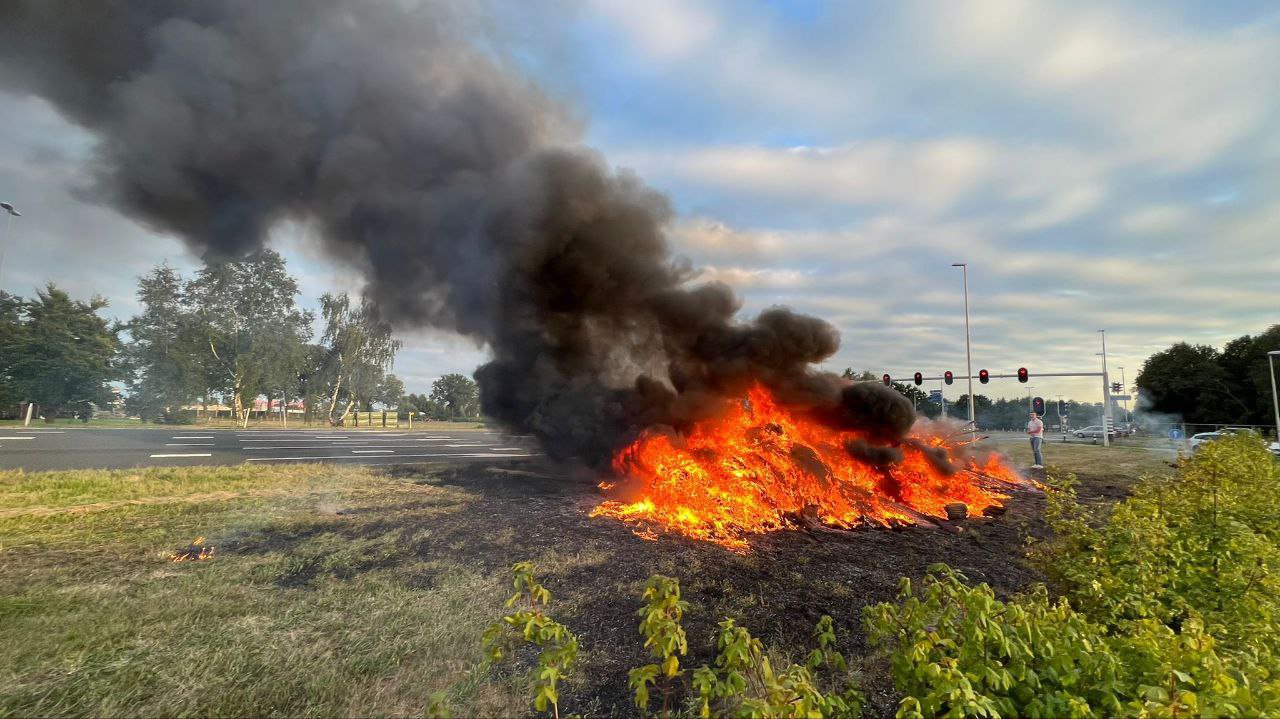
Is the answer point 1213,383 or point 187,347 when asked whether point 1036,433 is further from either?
point 187,347

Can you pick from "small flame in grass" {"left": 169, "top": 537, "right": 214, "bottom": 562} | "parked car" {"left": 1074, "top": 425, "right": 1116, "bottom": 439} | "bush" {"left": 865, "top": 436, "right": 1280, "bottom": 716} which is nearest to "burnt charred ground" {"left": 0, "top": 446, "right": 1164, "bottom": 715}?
"small flame in grass" {"left": 169, "top": 537, "right": 214, "bottom": 562}

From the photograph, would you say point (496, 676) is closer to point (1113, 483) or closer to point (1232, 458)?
point (1232, 458)

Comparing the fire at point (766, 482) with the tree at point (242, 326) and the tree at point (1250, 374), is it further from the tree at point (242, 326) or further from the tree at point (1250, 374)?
the tree at point (1250, 374)

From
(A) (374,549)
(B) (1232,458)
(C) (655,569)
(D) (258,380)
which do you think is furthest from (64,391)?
(B) (1232,458)

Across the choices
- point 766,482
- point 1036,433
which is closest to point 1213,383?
point 1036,433

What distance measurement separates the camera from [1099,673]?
7.58 feet

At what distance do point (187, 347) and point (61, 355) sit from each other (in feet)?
24.2

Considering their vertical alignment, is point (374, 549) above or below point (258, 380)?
below

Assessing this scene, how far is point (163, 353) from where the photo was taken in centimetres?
4444

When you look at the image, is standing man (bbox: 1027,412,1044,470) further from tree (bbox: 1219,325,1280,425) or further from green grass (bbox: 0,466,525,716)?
tree (bbox: 1219,325,1280,425)

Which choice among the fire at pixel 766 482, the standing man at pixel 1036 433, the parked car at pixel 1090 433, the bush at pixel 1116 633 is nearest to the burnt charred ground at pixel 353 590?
the fire at pixel 766 482

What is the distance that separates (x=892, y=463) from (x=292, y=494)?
13779mm

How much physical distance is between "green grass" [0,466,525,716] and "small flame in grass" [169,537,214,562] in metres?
0.13

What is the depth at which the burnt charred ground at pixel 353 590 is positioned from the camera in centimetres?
378
